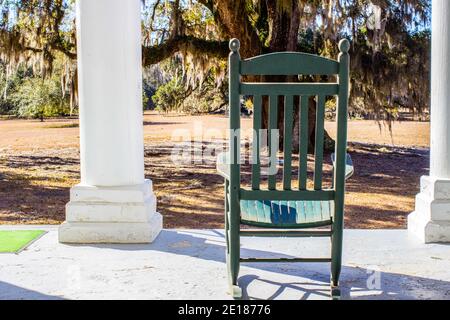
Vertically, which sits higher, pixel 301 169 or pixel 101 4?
pixel 101 4

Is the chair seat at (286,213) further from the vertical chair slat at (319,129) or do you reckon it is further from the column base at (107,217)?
the column base at (107,217)

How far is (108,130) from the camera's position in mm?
3121

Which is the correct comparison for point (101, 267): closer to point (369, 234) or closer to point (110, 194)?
point (110, 194)

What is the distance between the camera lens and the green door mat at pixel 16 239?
2947 mm

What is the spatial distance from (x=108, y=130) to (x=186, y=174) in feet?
19.8

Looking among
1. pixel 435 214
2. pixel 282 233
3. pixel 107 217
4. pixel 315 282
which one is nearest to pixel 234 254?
pixel 282 233

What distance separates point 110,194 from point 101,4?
106 centimetres

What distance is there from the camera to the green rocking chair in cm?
208

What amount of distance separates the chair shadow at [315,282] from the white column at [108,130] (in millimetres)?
205

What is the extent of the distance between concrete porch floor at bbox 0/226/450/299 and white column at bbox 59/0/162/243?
118 mm

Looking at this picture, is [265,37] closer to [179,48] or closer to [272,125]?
[179,48]

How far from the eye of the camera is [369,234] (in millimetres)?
3273

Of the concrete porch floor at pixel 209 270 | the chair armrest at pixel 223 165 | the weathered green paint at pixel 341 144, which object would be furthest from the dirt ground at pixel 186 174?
the weathered green paint at pixel 341 144
